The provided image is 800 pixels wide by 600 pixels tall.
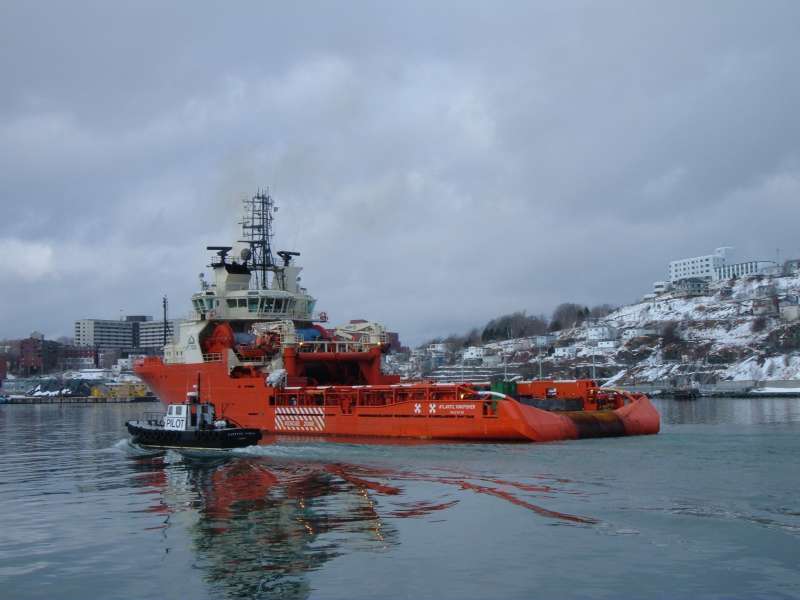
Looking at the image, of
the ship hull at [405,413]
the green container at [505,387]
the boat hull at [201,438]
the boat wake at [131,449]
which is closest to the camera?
the boat hull at [201,438]

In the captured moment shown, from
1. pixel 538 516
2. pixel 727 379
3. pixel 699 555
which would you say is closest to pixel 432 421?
pixel 538 516

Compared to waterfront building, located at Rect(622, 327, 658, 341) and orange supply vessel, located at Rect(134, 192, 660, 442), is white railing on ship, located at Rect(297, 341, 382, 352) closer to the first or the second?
orange supply vessel, located at Rect(134, 192, 660, 442)

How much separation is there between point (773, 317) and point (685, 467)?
145248 mm

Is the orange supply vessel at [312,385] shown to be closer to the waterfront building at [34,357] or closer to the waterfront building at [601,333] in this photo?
the waterfront building at [601,333]

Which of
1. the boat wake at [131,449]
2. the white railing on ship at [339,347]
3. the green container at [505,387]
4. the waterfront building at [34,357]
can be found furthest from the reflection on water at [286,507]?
the waterfront building at [34,357]

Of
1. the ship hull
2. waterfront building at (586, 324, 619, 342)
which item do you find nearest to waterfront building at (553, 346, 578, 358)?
waterfront building at (586, 324, 619, 342)

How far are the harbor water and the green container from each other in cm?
748

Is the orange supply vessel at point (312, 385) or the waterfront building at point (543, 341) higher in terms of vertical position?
the waterfront building at point (543, 341)

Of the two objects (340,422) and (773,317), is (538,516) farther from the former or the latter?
(773,317)

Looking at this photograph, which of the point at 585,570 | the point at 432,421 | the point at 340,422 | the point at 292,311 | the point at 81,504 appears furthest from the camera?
the point at 292,311

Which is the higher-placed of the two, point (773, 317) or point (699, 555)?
point (773, 317)

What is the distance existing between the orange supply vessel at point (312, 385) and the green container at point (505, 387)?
53 mm

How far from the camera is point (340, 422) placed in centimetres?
3738

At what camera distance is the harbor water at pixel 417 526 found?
544 inches
